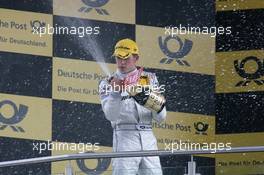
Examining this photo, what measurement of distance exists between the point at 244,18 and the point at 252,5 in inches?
4.8

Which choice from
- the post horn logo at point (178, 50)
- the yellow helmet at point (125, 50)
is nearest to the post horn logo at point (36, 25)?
the post horn logo at point (178, 50)

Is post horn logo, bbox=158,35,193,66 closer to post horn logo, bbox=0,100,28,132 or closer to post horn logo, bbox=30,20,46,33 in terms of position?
post horn logo, bbox=30,20,46,33

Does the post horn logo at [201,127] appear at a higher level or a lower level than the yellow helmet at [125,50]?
lower

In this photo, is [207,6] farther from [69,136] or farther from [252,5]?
[69,136]

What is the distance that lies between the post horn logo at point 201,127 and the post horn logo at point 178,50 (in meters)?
0.49

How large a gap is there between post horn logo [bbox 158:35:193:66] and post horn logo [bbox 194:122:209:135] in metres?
0.49

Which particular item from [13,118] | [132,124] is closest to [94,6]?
[13,118]

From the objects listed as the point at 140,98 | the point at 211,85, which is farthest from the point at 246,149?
the point at 211,85

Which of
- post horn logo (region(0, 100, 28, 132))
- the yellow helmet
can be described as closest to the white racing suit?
the yellow helmet

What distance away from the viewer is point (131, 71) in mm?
6973

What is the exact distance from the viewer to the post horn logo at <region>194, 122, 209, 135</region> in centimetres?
832

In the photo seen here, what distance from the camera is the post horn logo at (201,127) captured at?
8.32m

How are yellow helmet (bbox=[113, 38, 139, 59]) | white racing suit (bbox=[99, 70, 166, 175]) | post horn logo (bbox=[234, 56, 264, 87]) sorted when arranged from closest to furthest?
white racing suit (bbox=[99, 70, 166, 175]) < yellow helmet (bbox=[113, 38, 139, 59]) < post horn logo (bbox=[234, 56, 264, 87])

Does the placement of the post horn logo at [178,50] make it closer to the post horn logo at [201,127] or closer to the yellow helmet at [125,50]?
the post horn logo at [201,127]
